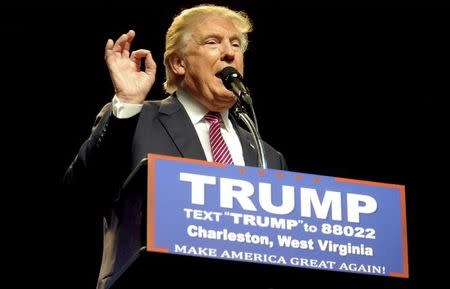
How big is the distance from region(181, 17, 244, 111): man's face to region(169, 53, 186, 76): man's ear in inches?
0.7

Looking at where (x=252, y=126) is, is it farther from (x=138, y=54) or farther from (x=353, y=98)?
(x=353, y=98)

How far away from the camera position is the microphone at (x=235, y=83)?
2.56 m

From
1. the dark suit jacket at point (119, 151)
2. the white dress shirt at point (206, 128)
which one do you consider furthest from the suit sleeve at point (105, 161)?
the white dress shirt at point (206, 128)

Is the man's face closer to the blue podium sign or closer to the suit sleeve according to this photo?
the suit sleeve

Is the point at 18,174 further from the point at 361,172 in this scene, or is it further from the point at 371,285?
the point at 371,285

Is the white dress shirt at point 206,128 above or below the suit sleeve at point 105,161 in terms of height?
above

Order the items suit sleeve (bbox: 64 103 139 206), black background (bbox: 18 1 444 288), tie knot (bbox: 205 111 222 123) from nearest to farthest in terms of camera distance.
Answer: suit sleeve (bbox: 64 103 139 206) < tie knot (bbox: 205 111 222 123) < black background (bbox: 18 1 444 288)

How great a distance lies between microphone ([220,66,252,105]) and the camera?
2.56 m

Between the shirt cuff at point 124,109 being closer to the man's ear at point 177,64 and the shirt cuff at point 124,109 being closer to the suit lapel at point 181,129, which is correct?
the suit lapel at point 181,129

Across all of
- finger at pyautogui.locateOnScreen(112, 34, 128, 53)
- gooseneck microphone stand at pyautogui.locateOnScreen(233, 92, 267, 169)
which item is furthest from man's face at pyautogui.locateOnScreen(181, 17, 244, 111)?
finger at pyautogui.locateOnScreen(112, 34, 128, 53)

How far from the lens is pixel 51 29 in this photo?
146 inches

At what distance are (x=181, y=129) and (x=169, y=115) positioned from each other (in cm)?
9

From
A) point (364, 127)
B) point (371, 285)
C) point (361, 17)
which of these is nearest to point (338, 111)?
point (364, 127)

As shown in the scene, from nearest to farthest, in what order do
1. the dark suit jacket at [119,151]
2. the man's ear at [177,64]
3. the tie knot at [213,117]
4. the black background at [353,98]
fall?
the dark suit jacket at [119,151], the tie knot at [213,117], the man's ear at [177,64], the black background at [353,98]
